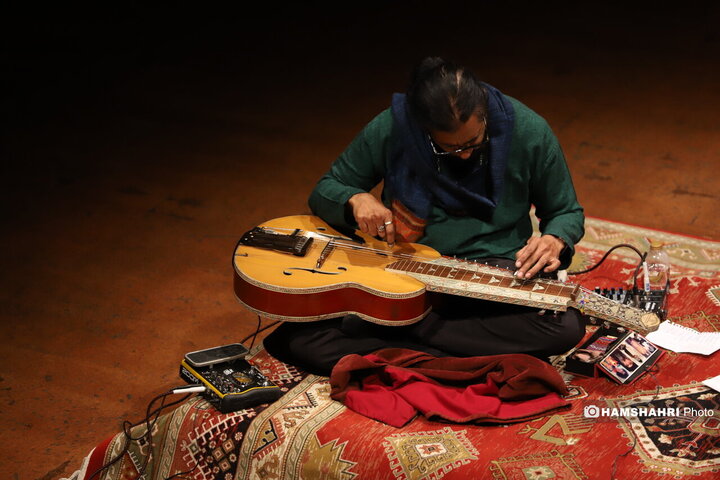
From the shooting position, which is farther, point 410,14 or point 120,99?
point 410,14

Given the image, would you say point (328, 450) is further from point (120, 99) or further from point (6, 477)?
point (120, 99)

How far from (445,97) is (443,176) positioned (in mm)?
381

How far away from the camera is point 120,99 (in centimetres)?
611

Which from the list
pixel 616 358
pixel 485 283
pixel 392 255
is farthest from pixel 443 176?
pixel 616 358

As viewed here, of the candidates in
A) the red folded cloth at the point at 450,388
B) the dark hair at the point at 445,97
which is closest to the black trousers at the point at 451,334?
the red folded cloth at the point at 450,388

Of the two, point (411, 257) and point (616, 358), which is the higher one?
point (411, 257)

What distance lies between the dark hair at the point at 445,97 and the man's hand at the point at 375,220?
1.19 ft

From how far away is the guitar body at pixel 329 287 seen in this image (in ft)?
8.69

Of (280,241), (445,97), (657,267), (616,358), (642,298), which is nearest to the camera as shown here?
(445,97)

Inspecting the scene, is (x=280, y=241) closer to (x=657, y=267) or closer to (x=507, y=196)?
(x=507, y=196)

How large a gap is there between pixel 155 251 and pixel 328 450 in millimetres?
2087

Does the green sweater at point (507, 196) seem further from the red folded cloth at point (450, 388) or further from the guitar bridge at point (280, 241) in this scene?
the red folded cloth at point (450, 388)

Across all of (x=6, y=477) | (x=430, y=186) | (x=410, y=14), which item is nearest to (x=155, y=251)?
(x=6, y=477)

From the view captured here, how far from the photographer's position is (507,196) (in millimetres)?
2934
